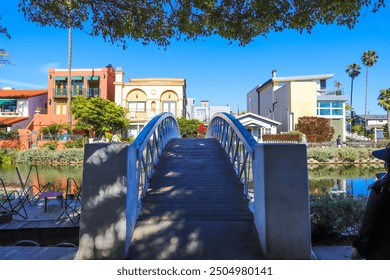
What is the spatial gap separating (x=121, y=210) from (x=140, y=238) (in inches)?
25.8

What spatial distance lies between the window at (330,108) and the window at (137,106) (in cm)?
2160

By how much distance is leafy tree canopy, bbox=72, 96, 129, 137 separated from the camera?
28656 mm

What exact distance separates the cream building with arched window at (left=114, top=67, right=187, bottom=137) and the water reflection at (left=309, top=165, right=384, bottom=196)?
20692mm

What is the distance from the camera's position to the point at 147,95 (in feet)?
123

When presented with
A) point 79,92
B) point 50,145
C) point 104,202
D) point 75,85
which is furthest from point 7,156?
point 104,202

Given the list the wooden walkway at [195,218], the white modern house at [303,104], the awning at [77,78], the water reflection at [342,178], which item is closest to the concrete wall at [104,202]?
the wooden walkway at [195,218]

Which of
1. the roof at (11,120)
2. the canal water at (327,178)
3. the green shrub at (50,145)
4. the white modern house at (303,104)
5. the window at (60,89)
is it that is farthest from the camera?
the window at (60,89)

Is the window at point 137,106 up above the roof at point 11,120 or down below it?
above

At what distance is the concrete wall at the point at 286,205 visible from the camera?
150 inches

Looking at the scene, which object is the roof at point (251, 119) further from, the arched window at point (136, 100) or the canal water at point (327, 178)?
the arched window at point (136, 100)

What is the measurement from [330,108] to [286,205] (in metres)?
35.4

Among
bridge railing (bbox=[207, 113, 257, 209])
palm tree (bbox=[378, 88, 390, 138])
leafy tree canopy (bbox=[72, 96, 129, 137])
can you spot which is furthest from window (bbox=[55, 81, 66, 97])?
palm tree (bbox=[378, 88, 390, 138])

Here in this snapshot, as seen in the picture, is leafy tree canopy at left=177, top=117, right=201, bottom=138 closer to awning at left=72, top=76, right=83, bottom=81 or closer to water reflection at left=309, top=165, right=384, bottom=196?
awning at left=72, top=76, right=83, bottom=81

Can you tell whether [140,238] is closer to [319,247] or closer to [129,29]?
[319,247]
